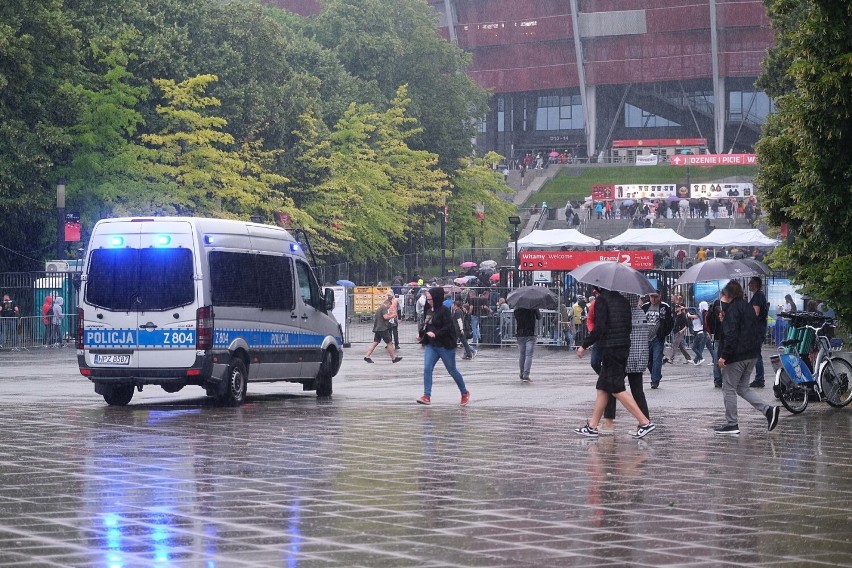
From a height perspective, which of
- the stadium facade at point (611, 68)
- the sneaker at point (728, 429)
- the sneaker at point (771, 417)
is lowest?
the sneaker at point (728, 429)

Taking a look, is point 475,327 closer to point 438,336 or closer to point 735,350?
point 438,336

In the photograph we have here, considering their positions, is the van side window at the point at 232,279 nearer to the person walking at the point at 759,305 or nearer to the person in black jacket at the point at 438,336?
the person in black jacket at the point at 438,336

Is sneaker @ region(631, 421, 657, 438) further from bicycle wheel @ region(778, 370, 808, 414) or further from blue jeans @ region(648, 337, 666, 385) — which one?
blue jeans @ region(648, 337, 666, 385)

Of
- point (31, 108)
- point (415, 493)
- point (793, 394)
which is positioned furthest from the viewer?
point (31, 108)

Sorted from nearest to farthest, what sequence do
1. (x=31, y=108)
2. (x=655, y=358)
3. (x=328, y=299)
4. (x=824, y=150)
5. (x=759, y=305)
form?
(x=824, y=150), (x=328, y=299), (x=759, y=305), (x=655, y=358), (x=31, y=108)

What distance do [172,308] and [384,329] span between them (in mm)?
14891

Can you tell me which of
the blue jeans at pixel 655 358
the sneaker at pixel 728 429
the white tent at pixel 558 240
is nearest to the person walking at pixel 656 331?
the blue jeans at pixel 655 358

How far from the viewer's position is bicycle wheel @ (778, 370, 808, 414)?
1950 cm

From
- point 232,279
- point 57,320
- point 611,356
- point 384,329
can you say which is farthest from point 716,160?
point 611,356

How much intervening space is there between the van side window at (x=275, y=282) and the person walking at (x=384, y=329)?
11.9 meters

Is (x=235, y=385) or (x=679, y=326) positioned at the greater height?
(x=679, y=326)

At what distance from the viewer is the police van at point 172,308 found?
65.1ft

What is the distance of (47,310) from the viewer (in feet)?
134

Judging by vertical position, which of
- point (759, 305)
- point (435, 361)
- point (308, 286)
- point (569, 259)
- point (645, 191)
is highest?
point (645, 191)
